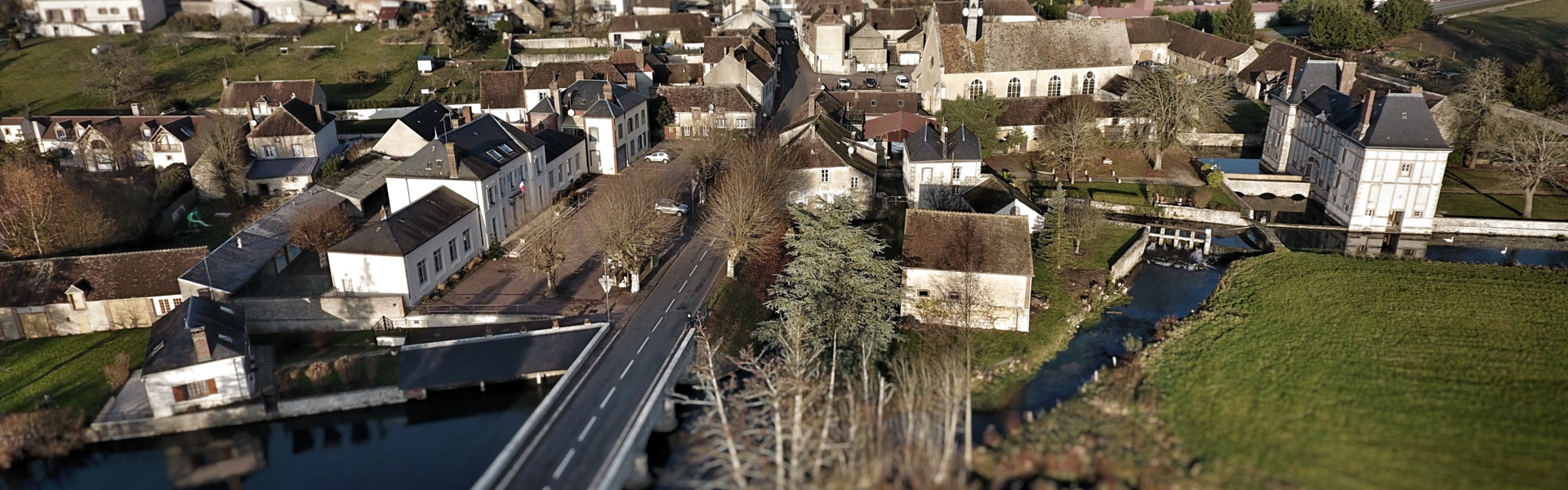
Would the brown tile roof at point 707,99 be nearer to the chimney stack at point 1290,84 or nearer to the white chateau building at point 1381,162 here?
the chimney stack at point 1290,84

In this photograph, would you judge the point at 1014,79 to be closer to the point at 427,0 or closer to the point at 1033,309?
the point at 1033,309

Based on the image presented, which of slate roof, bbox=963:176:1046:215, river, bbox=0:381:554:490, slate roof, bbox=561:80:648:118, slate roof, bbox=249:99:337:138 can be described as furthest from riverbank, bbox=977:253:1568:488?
slate roof, bbox=249:99:337:138

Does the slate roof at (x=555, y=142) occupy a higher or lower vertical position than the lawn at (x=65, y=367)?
higher

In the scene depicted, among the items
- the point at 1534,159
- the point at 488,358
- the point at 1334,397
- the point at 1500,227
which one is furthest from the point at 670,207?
the point at 1534,159

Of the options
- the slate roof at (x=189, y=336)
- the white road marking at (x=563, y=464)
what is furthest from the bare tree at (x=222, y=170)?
the white road marking at (x=563, y=464)

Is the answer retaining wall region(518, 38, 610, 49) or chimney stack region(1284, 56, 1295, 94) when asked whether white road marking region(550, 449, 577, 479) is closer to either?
chimney stack region(1284, 56, 1295, 94)

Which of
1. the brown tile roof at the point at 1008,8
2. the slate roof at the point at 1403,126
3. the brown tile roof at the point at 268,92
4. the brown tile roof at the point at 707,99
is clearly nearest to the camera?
the slate roof at the point at 1403,126

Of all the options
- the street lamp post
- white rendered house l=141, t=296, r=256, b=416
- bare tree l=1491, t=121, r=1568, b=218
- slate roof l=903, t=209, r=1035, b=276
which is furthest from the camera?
bare tree l=1491, t=121, r=1568, b=218
